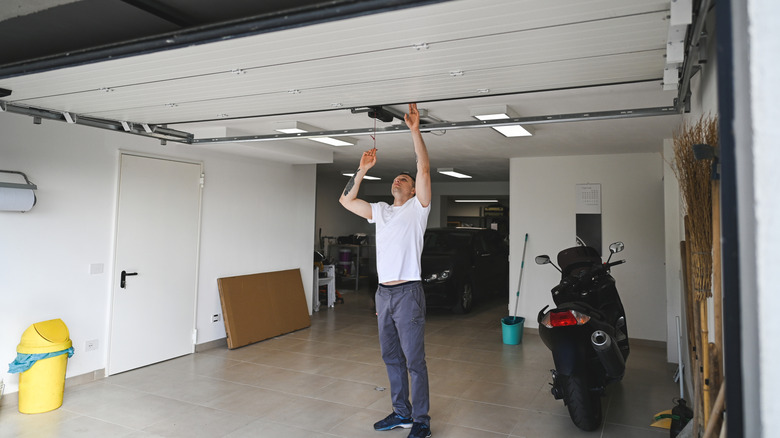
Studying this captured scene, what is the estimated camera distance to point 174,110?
3.44 meters

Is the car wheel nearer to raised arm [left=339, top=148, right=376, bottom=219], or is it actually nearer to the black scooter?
the black scooter

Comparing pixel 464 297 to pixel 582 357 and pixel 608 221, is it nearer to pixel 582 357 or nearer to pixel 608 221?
pixel 608 221

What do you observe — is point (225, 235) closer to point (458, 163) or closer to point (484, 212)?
point (458, 163)

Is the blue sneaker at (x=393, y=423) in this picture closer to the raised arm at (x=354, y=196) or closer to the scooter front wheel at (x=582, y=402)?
the scooter front wheel at (x=582, y=402)

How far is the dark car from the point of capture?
730 cm

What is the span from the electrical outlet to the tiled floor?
0.98 feet

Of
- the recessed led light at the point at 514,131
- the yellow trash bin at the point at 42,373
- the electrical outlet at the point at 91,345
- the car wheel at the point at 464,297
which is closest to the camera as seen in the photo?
the yellow trash bin at the point at 42,373

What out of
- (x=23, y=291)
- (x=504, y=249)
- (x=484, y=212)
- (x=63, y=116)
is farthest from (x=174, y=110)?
(x=484, y=212)

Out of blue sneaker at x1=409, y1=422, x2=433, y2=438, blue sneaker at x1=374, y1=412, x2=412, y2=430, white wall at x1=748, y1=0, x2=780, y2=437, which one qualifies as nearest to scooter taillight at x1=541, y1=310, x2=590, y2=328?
blue sneaker at x1=409, y1=422, x2=433, y2=438

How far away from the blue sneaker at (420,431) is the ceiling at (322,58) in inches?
81.6

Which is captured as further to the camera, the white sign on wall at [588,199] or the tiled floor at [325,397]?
the white sign on wall at [588,199]

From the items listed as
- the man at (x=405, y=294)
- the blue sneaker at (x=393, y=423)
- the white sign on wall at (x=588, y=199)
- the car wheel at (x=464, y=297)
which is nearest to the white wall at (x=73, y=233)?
the man at (x=405, y=294)

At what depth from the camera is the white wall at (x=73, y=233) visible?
3.71 meters

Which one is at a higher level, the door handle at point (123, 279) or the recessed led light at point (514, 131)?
the recessed led light at point (514, 131)
